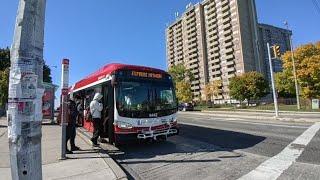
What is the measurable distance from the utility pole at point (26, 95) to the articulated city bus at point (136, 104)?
21.3ft

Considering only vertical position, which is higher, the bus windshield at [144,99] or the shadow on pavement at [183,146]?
the bus windshield at [144,99]

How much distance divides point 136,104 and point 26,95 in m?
6.93

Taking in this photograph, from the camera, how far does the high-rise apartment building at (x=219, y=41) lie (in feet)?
356

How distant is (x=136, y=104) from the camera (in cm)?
1030

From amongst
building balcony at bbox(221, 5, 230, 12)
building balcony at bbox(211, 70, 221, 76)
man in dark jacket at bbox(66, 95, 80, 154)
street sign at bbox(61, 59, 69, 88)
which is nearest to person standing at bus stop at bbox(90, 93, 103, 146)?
man in dark jacket at bbox(66, 95, 80, 154)

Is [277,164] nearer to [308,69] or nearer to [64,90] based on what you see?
[64,90]

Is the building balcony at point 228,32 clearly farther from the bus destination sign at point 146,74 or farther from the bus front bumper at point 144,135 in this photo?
the bus front bumper at point 144,135

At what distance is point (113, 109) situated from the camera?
10.2m

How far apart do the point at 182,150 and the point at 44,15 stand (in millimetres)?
7105

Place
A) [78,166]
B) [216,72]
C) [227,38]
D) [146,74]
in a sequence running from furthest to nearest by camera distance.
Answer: [216,72] < [227,38] < [146,74] < [78,166]

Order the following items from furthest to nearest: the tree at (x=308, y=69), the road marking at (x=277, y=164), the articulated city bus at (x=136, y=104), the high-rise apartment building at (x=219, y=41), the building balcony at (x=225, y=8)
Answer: the building balcony at (x=225, y=8) → the high-rise apartment building at (x=219, y=41) → the tree at (x=308, y=69) → the articulated city bus at (x=136, y=104) → the road marking at (x=277, y=164)

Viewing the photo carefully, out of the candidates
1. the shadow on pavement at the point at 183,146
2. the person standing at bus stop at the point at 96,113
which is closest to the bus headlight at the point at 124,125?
the shadow on pavement at the point at 183,146

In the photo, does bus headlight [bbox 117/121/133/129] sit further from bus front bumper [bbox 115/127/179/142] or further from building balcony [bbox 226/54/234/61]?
building balcony [bbox 226/54/234/61]

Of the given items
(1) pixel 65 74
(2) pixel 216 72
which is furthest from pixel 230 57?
(1) pixel 65 74
